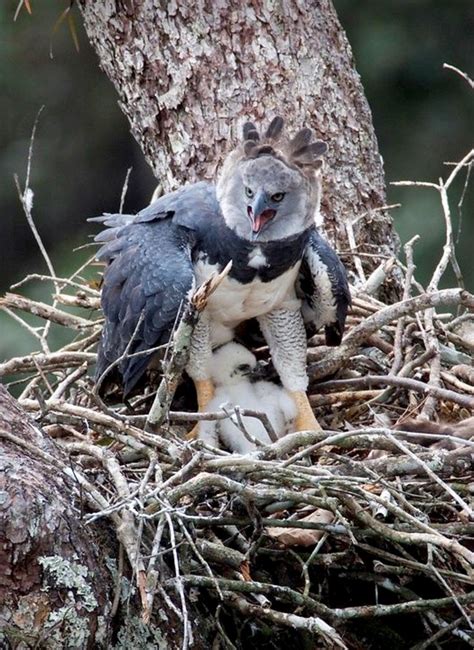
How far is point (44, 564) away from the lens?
3.14m

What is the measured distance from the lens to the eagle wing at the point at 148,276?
4637 mm

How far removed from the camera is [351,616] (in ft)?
11.9

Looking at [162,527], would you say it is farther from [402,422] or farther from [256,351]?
[256,351]

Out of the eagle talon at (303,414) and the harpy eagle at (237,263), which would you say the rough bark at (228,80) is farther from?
the eagle talon at (303,414)

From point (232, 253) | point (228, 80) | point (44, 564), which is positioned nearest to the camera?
point (44, 564)

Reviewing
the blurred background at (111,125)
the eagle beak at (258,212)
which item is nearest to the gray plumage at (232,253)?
the eagle beak at (258,212)

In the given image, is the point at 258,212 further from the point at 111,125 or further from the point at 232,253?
the point at 111,125

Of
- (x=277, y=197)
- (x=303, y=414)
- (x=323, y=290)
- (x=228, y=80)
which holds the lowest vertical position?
(x=303, y=414)

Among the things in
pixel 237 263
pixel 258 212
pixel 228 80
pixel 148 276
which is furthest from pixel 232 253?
pixel 228 80

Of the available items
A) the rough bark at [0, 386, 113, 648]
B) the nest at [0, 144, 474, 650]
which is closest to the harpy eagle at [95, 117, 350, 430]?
the nest at [0, 144, 474, 650]

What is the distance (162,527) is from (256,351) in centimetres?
213

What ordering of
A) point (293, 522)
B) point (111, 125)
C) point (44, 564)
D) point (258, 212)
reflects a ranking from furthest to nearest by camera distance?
point (111, 125) → point (258, 212) → point (293, 522) → point (44, 564)

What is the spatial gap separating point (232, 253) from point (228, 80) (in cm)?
104

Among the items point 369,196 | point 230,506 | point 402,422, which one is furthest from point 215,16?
point 230,506
